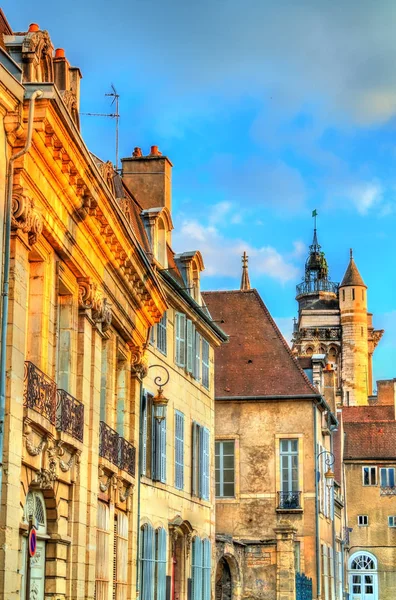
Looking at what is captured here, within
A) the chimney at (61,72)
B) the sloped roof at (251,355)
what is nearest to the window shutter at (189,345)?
the sloped roof at (251,355)

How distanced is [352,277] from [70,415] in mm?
96866

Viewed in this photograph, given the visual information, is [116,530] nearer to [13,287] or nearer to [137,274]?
[137,274]

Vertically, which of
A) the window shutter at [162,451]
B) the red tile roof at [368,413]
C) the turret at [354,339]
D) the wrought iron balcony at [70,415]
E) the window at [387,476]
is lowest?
the wrought iron balcony at [70,415]

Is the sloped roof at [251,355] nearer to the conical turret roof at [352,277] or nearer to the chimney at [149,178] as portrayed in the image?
the chimney at [149,178]

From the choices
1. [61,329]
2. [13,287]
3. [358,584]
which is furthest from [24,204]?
[358,584]

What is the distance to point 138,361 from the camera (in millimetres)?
21469

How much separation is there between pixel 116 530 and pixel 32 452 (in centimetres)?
636

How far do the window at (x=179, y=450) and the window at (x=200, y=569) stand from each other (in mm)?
1887

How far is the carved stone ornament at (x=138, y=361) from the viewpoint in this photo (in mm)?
21359

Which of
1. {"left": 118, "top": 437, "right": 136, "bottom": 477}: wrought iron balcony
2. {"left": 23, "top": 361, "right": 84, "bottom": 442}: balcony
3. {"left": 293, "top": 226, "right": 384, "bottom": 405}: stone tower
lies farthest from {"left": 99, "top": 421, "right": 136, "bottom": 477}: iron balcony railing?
{"left": 293, "top": 226, "right": 384, "bottom": 405}: stone tower

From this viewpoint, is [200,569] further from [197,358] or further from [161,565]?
[197,358]

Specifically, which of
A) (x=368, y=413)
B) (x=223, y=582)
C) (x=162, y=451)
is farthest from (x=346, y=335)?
(x=162, y=451)

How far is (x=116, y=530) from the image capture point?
785 inches

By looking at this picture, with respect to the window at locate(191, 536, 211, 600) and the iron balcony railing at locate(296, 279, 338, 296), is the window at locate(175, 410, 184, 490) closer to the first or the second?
the window at locate(191, 536, 211, 600)
